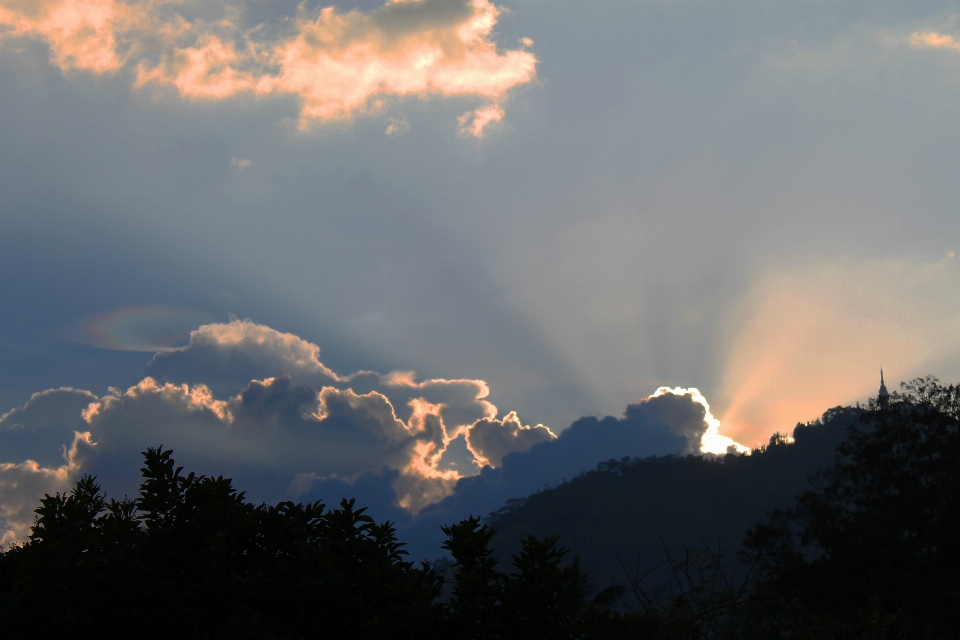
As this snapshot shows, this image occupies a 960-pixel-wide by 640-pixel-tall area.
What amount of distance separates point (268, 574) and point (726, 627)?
733 cm

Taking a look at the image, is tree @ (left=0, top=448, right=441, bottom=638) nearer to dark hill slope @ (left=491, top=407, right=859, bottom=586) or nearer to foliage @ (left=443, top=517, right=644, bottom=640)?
foliage @ (left=443, top=517, right=644, bottom=640)

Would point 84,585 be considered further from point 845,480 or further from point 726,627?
point 845,480

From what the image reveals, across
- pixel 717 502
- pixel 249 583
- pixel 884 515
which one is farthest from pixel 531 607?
pixel 717 502

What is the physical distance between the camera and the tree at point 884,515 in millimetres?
36281

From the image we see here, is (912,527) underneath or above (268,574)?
above

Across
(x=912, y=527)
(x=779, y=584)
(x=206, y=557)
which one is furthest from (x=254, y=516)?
(x=912, y=527)

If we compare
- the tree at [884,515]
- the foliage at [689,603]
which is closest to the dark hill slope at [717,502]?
the tree at [884,515]

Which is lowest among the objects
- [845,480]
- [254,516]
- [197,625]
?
[197,625]

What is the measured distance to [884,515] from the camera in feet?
152

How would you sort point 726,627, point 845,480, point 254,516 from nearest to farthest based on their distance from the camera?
point 726,627 → point 254,516 → point 845,480

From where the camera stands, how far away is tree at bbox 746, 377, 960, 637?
3628 cm

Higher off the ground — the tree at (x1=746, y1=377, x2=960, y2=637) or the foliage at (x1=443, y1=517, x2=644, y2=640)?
the tree at (x1=746, y1=377, x2=960, y2=637)

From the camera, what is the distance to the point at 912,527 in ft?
149

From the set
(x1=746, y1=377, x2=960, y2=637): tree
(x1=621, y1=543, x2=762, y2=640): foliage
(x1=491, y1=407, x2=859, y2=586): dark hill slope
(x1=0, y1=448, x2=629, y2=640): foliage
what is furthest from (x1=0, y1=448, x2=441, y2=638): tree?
(x1=491, y1=407, x2=859, y2=586): dark hill slope
